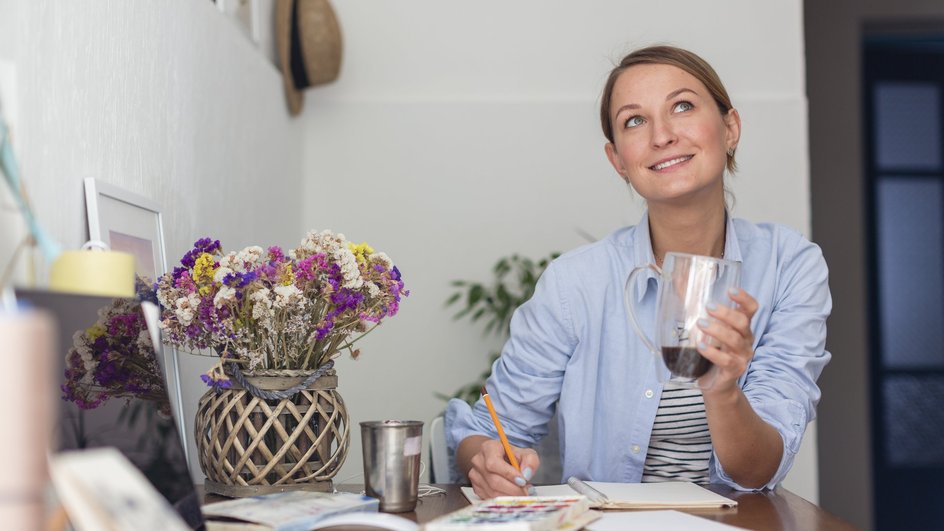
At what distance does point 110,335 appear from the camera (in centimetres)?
92

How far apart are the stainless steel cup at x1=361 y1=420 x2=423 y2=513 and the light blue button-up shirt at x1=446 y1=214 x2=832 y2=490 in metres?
0.47

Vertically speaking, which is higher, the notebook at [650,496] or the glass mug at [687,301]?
the glass mug at [687,301]

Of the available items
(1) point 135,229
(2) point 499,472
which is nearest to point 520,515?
(2) point 499,472

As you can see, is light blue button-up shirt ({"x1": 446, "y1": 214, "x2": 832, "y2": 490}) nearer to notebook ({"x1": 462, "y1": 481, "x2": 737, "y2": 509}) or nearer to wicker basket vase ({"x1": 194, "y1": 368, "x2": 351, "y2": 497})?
notebook ({"x1": 462, "y1": 481, "x2": 737, "y2": 509})

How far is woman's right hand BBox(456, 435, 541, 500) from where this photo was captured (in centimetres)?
126

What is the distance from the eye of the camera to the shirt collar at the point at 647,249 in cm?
168

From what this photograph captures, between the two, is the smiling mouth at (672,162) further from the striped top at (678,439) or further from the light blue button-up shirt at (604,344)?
the striped top at (678,439)

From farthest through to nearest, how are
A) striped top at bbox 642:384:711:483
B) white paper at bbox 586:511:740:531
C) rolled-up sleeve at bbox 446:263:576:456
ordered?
1. rolled-up sleeve at bbox 446:263:576:456
2. striped top at bbox 642:384:711:483
3. white paper at bbox 586:511:740:531

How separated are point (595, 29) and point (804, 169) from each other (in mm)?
828

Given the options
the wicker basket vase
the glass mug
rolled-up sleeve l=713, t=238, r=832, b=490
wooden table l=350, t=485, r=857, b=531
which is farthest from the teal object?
rolled-up sleeve l=713, t=238, r=832, b=490

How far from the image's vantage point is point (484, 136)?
3.17 m

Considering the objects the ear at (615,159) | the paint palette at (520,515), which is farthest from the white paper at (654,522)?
the ear at (615,159)

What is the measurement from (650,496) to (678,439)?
40 centimetres

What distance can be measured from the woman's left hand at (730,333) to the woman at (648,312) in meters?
0.39
